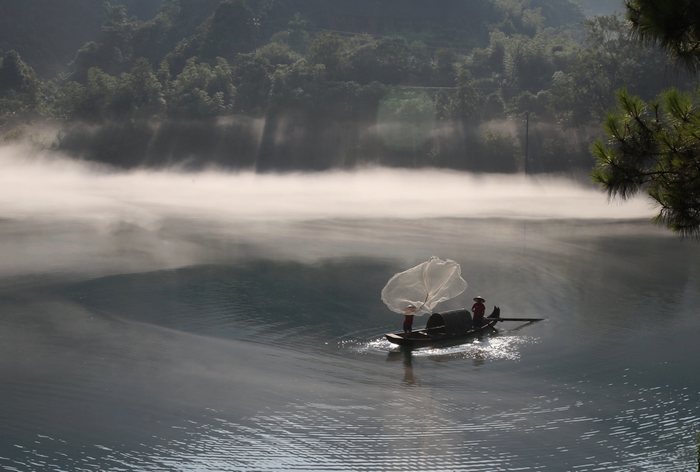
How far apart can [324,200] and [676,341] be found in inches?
1845

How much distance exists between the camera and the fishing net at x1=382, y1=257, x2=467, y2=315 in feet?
86.4

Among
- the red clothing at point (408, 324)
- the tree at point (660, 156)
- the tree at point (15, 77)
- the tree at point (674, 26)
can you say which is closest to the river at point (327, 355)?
the red clothing at point (408, 324)

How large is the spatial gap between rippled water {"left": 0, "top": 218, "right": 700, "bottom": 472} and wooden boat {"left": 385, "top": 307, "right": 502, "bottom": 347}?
13.5 inches

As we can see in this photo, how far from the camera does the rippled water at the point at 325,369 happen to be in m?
19.0

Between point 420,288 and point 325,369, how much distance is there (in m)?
4.10

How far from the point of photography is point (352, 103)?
102 meters

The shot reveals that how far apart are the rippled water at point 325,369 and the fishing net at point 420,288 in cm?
118

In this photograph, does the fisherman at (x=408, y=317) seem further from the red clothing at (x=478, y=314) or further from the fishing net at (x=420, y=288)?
the red clothing at (x=478, y=314)

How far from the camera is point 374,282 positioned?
115 feet

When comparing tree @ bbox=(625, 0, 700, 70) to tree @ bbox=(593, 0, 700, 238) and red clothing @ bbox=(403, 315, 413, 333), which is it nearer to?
tree @ bbox=(593, 0, 700, 238)

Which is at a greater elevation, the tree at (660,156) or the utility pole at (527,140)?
the utility pole at (527,140)

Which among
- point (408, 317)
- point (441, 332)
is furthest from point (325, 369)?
point (441, 332)

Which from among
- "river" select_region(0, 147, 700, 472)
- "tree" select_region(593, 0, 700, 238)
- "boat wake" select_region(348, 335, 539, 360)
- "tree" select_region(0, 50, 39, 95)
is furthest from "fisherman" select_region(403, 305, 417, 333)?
"tree" select_region(0, 50, 39, 95)

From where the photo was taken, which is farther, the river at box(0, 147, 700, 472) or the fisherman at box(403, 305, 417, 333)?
the fisherman at box(403, 305, 417, 333)
